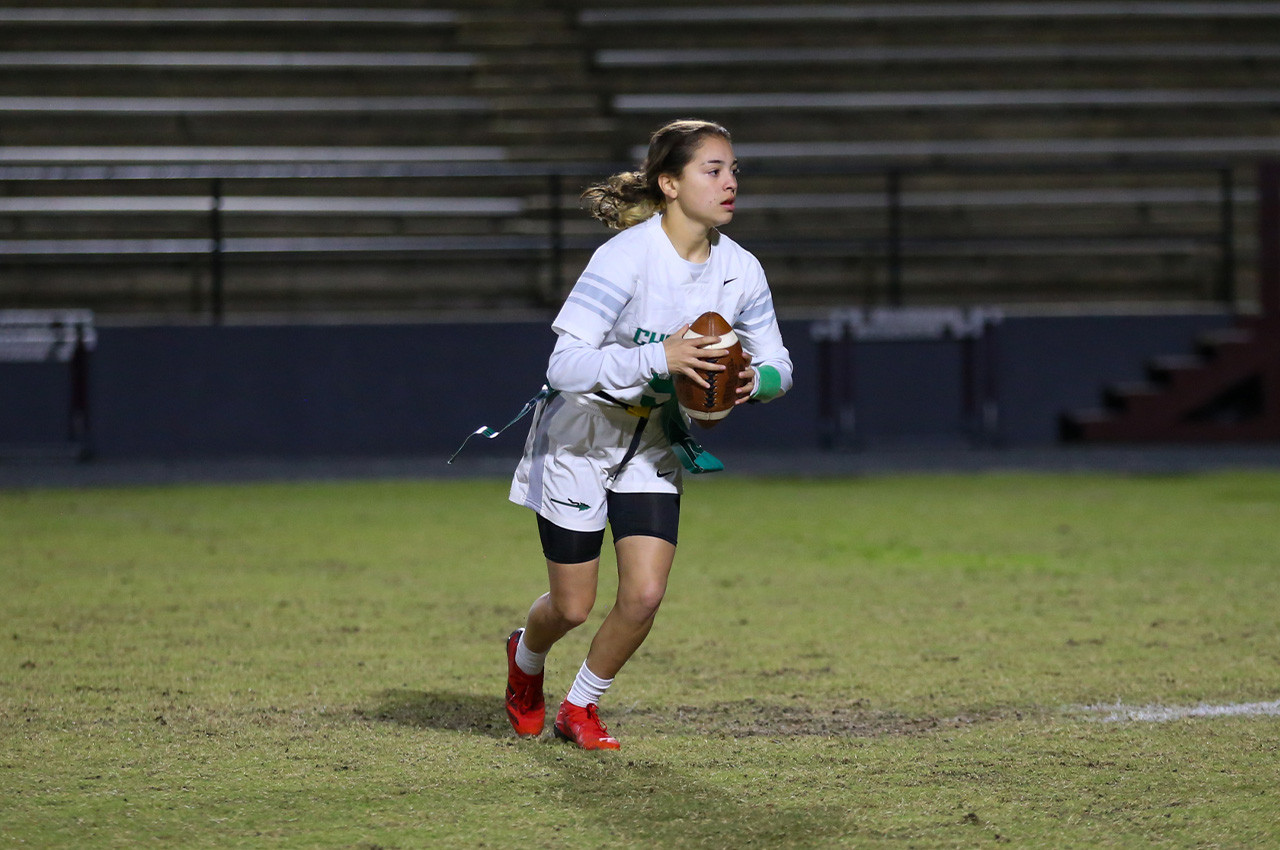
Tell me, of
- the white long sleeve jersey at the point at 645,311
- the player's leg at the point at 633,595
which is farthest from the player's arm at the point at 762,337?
the player's leg at the point at 633,595

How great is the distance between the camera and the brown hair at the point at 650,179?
4.34 meters

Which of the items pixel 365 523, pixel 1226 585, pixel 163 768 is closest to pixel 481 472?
pixel 365 523

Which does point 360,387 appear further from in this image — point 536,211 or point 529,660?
point 529,660

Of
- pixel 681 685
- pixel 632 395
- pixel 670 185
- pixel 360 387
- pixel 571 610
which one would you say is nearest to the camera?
pixel 632 395

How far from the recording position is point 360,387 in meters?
13.0

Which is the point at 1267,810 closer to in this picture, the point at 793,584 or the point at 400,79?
the point at 793,584

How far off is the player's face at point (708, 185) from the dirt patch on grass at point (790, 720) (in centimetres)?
145

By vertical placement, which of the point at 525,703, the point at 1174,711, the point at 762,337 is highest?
the point at 762,337

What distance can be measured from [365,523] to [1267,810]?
21.9ft

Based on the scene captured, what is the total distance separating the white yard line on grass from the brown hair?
→ 77.7 inches

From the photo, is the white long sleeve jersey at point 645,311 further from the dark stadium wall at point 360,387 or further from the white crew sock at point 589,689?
the dark stadium wall at point 360,387

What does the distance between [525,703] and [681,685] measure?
0.85m

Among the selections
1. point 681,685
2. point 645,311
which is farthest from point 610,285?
point 681,685

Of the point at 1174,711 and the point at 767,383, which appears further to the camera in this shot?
the point at 1174,711
